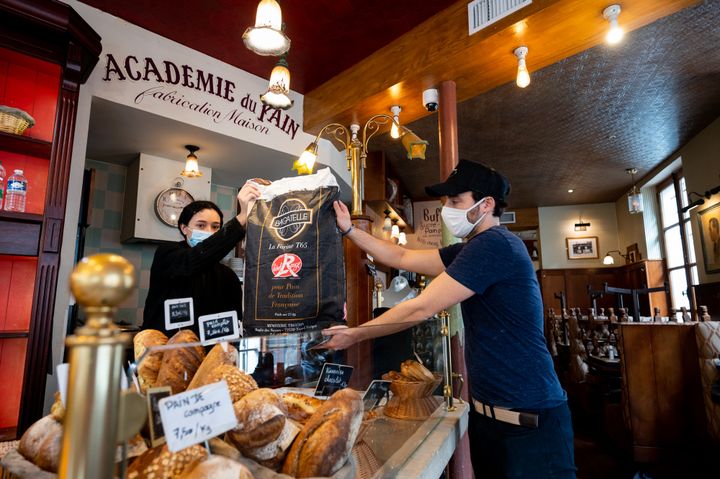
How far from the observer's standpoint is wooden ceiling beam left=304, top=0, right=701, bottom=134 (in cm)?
278

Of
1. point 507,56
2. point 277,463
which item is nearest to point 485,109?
point 507,56

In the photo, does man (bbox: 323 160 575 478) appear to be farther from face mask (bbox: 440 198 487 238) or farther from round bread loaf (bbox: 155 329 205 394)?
round bread loaf (bbox: 155 329 205 394)

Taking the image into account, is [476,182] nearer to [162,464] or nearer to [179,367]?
[179,367]

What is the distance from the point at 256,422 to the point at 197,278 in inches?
55.5

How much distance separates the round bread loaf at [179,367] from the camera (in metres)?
0.74

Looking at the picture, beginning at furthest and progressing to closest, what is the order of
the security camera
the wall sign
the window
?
the wall sign → the window → the security camera

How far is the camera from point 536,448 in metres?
1.42

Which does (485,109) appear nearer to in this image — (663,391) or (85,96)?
(663,391)

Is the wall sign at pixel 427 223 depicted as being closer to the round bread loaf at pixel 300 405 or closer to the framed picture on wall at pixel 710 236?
the framed picture on wall at pixel 710 236

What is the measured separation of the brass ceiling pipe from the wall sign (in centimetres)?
844

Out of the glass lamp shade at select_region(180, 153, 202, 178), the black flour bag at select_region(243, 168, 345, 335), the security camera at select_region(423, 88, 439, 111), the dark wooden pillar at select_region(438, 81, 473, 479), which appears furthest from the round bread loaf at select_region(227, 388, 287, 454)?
the glass lamp shade at select_region(180, 153, 202, 178)

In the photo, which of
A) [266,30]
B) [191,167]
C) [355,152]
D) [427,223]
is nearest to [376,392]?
[355,152]

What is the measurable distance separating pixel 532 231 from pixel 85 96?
11289 mm

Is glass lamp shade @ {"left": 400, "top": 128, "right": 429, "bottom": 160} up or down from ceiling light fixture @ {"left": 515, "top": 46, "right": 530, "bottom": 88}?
down
